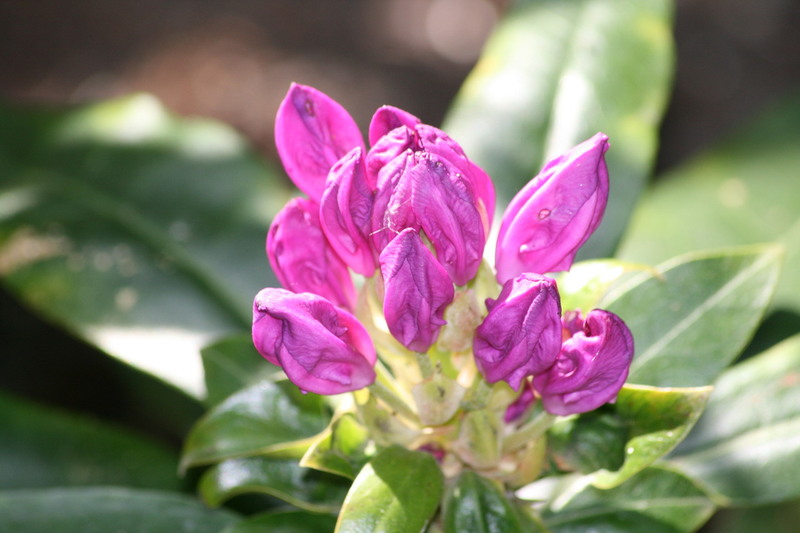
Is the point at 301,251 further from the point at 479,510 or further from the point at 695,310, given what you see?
the point at 695,310

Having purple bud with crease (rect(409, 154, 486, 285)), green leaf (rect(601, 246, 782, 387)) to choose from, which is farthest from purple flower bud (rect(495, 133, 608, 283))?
green leaf (rect(601, 246, 782, 387))

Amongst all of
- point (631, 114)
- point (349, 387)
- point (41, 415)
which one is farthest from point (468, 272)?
point (41, 415)

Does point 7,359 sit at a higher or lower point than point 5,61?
lower

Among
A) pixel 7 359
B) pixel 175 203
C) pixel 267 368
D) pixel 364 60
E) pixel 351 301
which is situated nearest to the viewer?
pixel 351 301

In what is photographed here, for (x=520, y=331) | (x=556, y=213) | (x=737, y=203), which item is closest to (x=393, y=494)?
(x=520, y=331)

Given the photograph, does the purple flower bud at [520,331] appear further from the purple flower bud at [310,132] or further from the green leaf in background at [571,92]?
the green leaf in background at [571,92]

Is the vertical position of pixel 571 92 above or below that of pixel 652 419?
above

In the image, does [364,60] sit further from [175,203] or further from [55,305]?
[55,305]

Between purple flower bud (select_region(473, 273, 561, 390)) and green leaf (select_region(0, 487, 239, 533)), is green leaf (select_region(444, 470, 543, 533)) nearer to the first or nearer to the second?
purple flower bud (select_region(473, 273, 561, 390))
